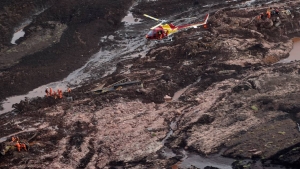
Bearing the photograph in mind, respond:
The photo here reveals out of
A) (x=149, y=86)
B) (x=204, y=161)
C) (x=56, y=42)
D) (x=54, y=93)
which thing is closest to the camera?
(x=204, y=161)

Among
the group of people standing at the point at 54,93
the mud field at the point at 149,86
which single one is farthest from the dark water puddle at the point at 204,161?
the group of people standing at the point at 54,93

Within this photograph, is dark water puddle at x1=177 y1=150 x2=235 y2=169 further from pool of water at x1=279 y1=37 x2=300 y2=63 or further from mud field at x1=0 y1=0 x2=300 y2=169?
pool of water at x1=279 y1=37 x2=300 y2=63

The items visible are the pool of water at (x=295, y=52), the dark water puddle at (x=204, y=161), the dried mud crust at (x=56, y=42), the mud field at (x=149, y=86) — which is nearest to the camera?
the dark water puddle at (x=204, y=161)

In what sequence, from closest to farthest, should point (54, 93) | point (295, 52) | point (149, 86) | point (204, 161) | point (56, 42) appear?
1. point (204, 161)
2. point (54, 93)
3. point (149, 86)
4. point (295, 52)
5. point (56, 42)

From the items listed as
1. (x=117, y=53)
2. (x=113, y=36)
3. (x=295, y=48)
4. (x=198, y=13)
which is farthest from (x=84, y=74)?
(x=295, y=48)

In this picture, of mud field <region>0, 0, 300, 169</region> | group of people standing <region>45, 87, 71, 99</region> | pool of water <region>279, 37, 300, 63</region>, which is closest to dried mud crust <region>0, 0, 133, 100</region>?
mud field <region>0, 0, 300, 169</region>

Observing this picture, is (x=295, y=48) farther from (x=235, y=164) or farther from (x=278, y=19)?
(x=235, y=164)

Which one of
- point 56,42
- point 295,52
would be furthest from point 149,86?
point 295,52

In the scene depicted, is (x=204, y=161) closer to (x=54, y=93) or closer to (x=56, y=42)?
(x=54, y=93)

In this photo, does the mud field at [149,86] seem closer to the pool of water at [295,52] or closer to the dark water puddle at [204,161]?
the dark water puddle at [204,161]
